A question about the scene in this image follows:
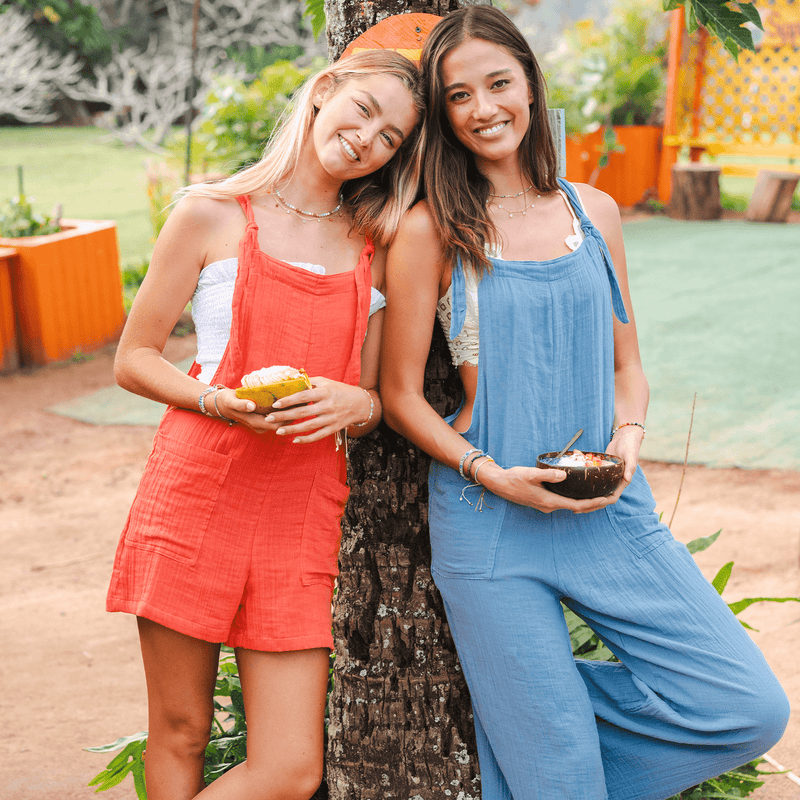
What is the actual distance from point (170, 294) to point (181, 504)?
46 cm

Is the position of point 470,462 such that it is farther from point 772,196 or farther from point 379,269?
point 772,196

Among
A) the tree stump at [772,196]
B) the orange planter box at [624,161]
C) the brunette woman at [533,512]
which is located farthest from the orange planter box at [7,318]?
the tree stump at [772,196]

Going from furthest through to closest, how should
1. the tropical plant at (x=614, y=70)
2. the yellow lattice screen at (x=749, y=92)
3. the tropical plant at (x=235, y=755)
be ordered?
the tropical plant at (x=614, y=70), the yellow lattice screen at (x=749, y=92), the tropical plant at (x=235, y=755)

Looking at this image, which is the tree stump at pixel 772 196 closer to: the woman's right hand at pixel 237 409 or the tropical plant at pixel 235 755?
the tropical plant at pixel 235 755

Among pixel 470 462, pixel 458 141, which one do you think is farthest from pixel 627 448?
pixel 458 141

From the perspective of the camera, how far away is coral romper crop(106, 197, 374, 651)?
1.96 meters

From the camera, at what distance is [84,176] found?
17125 millimetres

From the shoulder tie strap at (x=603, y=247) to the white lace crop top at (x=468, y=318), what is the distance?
0.13 ft

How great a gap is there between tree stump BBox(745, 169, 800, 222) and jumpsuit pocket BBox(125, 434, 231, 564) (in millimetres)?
10294

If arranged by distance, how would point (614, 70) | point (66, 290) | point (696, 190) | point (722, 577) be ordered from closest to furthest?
point (722, 577) < point (66, 290) < point (696, 190) < point (614, 70)

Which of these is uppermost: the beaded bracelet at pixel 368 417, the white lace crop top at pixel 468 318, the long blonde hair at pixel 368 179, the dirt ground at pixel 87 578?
the long blonde hair at pixel 368 179

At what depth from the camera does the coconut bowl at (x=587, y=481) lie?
188 cm

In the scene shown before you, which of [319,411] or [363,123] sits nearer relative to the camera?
[319,411]

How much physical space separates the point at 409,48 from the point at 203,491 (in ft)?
3.87
